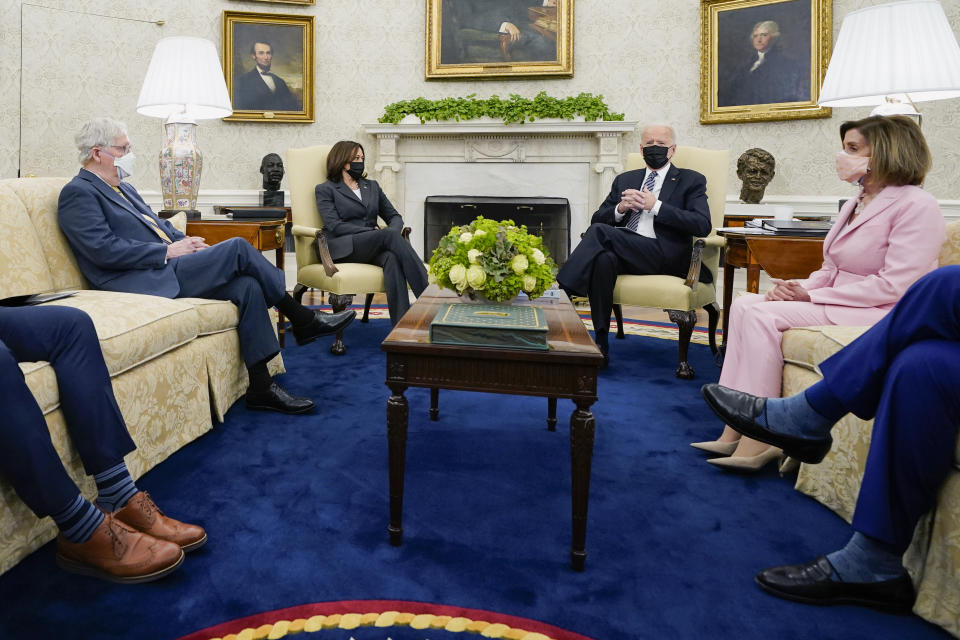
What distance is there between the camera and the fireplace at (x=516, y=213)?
6.16 m

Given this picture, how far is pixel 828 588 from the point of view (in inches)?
57.9

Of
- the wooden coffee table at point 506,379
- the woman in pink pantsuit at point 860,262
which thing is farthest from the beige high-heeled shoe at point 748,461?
the wooden coffee table at point 506,379

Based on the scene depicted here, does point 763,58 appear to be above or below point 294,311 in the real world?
above

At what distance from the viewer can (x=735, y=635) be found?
1.35 metres

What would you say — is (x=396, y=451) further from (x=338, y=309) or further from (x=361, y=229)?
(x=361, y=229)

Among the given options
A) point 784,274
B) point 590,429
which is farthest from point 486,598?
point 784,274

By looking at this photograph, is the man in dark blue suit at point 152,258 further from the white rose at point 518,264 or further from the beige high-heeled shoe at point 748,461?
the beige high-heeled shoe at point 748,461

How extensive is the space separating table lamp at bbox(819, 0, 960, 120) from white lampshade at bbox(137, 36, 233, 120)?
3205mm

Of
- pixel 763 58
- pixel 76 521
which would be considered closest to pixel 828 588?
pixel 76 521

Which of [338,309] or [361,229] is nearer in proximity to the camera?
[338,309]

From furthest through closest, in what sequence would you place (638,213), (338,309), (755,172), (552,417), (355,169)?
(755,172)
(355,169)
(338,309)
(638,213)
(552,417)

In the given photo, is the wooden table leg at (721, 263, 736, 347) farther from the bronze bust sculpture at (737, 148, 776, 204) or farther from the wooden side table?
the wooden side table

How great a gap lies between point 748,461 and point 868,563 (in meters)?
0.71

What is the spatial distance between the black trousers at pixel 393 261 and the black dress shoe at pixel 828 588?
106 inches
